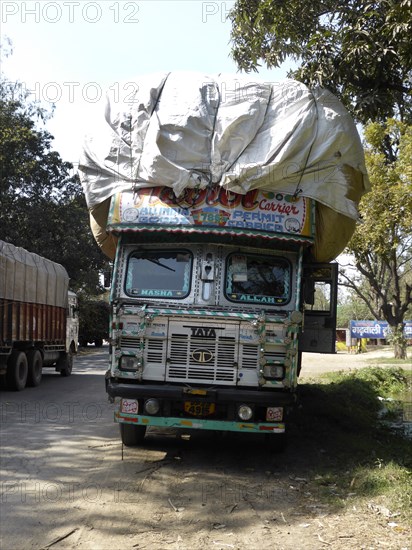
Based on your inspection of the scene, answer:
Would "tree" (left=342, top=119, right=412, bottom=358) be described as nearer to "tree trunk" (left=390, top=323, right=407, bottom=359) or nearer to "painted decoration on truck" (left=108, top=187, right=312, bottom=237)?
"tree trunk" (left=390, top=323, right=407, bottom=359)

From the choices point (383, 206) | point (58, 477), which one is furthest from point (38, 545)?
point (383, 206)

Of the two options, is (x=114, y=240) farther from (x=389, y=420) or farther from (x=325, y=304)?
(x=389, y=420)

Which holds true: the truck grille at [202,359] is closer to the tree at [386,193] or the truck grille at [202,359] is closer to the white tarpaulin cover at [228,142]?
the white tarpaulin cover at [228,142]

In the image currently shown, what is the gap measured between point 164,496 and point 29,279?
10901 millimetres

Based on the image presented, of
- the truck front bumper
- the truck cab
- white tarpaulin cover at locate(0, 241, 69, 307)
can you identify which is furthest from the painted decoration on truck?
white tarpaulin cover at locate(0, 241, 69, 307)

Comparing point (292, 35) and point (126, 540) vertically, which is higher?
point (292, 35)

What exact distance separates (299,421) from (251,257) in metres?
3.62

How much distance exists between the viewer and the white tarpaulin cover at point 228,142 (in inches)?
305

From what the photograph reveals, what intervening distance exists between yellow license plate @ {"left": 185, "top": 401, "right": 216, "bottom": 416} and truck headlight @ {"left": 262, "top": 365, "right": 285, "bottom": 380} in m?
0.72

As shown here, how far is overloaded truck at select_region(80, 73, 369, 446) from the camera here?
7363mm

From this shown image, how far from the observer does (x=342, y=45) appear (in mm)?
8781

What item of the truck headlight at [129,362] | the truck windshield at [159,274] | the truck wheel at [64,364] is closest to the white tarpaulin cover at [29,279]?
the truck wheel at [64,364]

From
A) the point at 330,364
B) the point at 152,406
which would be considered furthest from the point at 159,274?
the point at 330,364

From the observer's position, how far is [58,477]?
22.5ft
